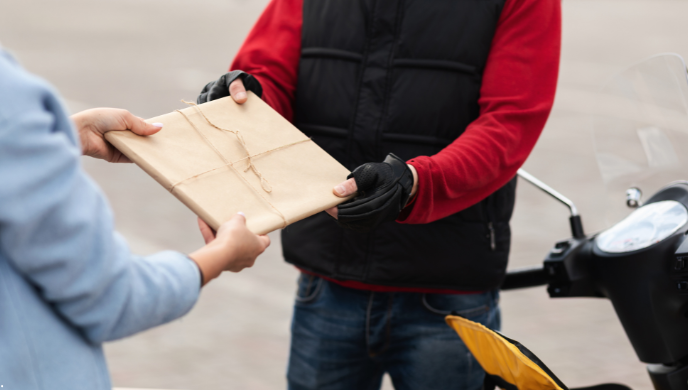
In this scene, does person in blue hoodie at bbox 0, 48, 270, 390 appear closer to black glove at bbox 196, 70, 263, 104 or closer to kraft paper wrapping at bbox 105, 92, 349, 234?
kraft paper wrapping at bbox 105, 92, 349, 234

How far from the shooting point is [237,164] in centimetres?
103

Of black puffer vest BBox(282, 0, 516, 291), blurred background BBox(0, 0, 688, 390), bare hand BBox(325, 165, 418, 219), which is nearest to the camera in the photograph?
bare hand BBox(325, 165, 418, 219)

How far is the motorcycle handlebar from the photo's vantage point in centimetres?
139

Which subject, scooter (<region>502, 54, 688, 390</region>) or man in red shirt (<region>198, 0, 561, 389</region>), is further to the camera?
man in red shirt (<region>198, 0, 561, 389</region>)

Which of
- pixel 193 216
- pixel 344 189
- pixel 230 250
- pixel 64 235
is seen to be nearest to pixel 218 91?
pixel 344 189

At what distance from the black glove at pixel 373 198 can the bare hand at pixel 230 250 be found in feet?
0.63

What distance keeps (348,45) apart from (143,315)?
78cm

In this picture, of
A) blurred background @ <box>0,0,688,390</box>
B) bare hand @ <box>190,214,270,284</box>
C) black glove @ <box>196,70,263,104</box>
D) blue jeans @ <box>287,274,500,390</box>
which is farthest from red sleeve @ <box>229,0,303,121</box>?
blurred background @ <box>0,0,688,390</box>

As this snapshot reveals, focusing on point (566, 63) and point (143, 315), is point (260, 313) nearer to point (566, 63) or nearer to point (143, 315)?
point (143, 315)

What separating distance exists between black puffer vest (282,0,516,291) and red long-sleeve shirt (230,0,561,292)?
0.15ft

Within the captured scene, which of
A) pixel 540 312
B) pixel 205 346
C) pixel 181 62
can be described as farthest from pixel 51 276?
pixel 181 62

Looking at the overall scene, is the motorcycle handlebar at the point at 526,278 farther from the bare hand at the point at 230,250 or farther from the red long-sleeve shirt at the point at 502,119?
the bare hand at the point at 230,250

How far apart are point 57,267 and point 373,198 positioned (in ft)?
1.73

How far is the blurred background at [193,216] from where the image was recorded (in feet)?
8.68
